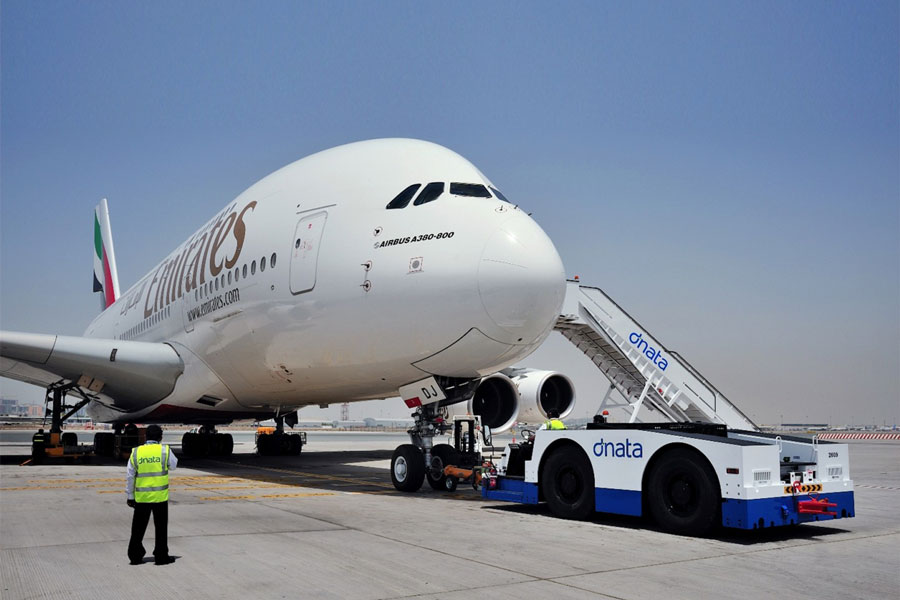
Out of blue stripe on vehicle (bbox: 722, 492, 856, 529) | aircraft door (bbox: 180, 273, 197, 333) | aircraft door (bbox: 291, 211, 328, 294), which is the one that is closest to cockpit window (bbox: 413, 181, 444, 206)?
aircraft door (bbox: 291, 211, 328, 294)

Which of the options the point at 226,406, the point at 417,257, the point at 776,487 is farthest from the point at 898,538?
the point at 226,406

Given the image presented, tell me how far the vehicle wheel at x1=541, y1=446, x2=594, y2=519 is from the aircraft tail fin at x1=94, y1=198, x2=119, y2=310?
1046 inches

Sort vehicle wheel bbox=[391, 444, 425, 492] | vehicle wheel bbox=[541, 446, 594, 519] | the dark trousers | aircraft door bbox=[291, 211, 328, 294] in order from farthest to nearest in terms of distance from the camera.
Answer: aircraft door bbox=[291, 211, 328, 294], vehicle wheel bbox=[391, 444, 425, 492], vehicle wheel bbox=[541, 446, 594, 519], the dark trousers

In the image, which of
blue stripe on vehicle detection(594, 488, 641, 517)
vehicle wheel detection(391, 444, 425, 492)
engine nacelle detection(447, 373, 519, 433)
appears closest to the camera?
blue stripe on vehicle detection(594, 488, 641, 517)

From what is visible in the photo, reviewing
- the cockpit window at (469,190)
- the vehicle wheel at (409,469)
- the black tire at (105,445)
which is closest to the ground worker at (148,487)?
the vehicle wheel at (409,469)

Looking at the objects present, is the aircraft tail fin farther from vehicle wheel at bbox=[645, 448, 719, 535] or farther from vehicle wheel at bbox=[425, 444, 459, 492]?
vehicle wheel at bbox=[645, 448, 719, 535]

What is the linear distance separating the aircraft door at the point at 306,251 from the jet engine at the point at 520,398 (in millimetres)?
3708

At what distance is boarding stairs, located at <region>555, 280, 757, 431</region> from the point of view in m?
19.5

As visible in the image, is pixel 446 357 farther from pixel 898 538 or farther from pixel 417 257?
pixel 898 538

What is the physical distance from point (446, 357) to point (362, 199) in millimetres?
2709

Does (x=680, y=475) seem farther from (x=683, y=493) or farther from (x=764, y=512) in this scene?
(x=764, y=512)

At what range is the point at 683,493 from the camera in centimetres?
743

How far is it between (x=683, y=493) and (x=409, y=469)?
166 inches

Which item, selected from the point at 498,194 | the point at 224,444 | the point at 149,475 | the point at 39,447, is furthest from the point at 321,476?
the point at 149,475
